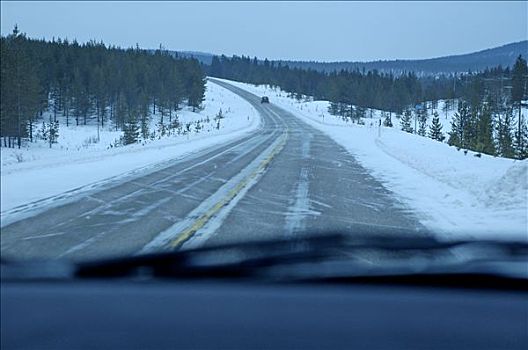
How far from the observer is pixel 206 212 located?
9.40 metres

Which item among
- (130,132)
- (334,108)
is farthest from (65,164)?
(334,108)

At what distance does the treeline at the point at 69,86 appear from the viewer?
5798mm

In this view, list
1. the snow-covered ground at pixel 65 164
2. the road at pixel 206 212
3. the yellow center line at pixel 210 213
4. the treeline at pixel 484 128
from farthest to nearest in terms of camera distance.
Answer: the treeline at pixel 484 128
the snow-covered ground at pixel 65 164
the yellow center line at pixel 210 213
the road at pixel 206 212

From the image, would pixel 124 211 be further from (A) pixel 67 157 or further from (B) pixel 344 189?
(B) pixel 344 189

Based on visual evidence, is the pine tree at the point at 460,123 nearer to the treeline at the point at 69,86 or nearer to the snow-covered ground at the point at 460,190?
the snow-covered ground at the point at 460,190

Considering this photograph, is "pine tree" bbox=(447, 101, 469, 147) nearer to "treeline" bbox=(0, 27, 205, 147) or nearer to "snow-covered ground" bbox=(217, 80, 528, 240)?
"snow-covered ground" bbox=(217, 80, 528, 240)

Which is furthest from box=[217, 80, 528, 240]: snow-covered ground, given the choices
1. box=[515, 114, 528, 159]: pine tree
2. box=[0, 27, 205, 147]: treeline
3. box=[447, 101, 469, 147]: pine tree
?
box=[447, 101, 469, 147]: pine tree

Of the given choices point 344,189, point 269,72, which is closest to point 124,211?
point 344,189

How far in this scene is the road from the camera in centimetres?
654

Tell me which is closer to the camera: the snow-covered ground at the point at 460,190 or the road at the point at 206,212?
the road at the point at 206,212

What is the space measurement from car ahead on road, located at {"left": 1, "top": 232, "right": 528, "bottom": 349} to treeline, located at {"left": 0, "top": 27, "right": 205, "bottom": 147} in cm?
237

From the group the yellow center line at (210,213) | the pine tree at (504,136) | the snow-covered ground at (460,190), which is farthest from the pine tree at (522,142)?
the yellow center line at (210,213)

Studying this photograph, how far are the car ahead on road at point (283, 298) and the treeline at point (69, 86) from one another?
7.79 feet

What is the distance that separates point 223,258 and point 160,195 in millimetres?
7671
